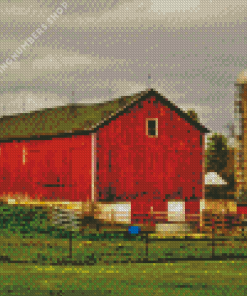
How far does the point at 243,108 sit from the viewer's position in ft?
129

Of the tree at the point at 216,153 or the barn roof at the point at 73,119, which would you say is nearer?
the barn roof at the point at 73,119

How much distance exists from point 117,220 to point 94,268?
1473cm

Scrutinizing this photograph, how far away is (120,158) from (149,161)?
198cm

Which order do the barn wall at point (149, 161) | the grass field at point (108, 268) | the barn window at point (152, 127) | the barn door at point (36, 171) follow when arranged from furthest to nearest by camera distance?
1. the barn door at point (36, 171)
2. the barn window at point (152, 127)
3. the barn wall at point (149, 161)
4. the grass field at point (108, 268)

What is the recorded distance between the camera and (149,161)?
36.8 m

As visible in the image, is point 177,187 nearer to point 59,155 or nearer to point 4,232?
point 59,155

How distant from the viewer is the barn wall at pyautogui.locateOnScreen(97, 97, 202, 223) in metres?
35.6

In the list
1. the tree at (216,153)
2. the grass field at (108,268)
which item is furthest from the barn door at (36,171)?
the tree at (216,153)

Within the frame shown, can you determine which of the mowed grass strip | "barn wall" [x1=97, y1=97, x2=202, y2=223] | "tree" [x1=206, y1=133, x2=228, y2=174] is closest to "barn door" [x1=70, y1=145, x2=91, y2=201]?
"barn wall" [x1=97, y1=97, x2=202, y2=223]

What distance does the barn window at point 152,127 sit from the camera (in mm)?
36987

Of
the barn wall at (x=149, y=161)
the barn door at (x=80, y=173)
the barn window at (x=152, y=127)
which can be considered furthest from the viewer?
the barn window at (x=152, y=127)

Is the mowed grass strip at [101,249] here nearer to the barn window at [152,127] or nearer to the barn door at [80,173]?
the barn door at [80,173]

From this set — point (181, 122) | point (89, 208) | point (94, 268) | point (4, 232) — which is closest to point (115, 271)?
point (94, 268)

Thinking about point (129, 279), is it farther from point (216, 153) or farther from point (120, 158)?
point (216, 153)
